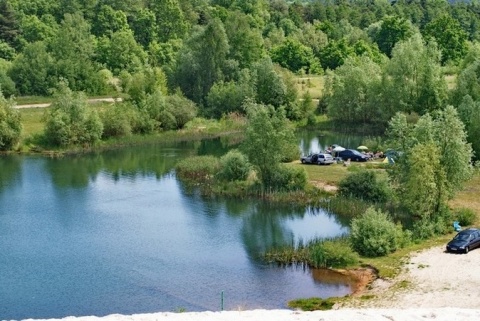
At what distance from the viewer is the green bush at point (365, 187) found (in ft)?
170

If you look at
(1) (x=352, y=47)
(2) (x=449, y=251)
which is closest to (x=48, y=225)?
(2) (x=449, y=251)

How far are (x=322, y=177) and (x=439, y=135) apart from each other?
12.5 metres

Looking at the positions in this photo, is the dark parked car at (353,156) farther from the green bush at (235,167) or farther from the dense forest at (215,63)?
the green bush at (235,167)

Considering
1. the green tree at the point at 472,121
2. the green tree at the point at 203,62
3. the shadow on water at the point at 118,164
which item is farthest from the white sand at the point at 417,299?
the green tree at the point at 203,62

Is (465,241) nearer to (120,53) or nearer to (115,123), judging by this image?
(115,123)

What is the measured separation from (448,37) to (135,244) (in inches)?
3655

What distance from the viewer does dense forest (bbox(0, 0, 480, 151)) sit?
8244 cm

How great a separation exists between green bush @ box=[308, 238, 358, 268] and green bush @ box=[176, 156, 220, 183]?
1967cm

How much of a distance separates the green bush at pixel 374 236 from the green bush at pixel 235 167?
51.1ft

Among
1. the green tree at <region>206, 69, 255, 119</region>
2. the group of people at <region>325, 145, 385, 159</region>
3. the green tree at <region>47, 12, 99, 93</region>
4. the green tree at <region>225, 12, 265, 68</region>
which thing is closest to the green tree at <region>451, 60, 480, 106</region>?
the group of people at <region>325, 145, 385, 159</region>

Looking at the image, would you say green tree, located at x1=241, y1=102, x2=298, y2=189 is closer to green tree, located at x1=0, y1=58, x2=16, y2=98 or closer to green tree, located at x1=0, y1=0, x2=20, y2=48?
green tree, located at x1=0, y1=58, x2=16, y2=98

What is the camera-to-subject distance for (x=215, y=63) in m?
95.6

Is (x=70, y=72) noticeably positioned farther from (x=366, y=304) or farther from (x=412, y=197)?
(x=366, y=304)

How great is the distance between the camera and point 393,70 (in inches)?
3310
